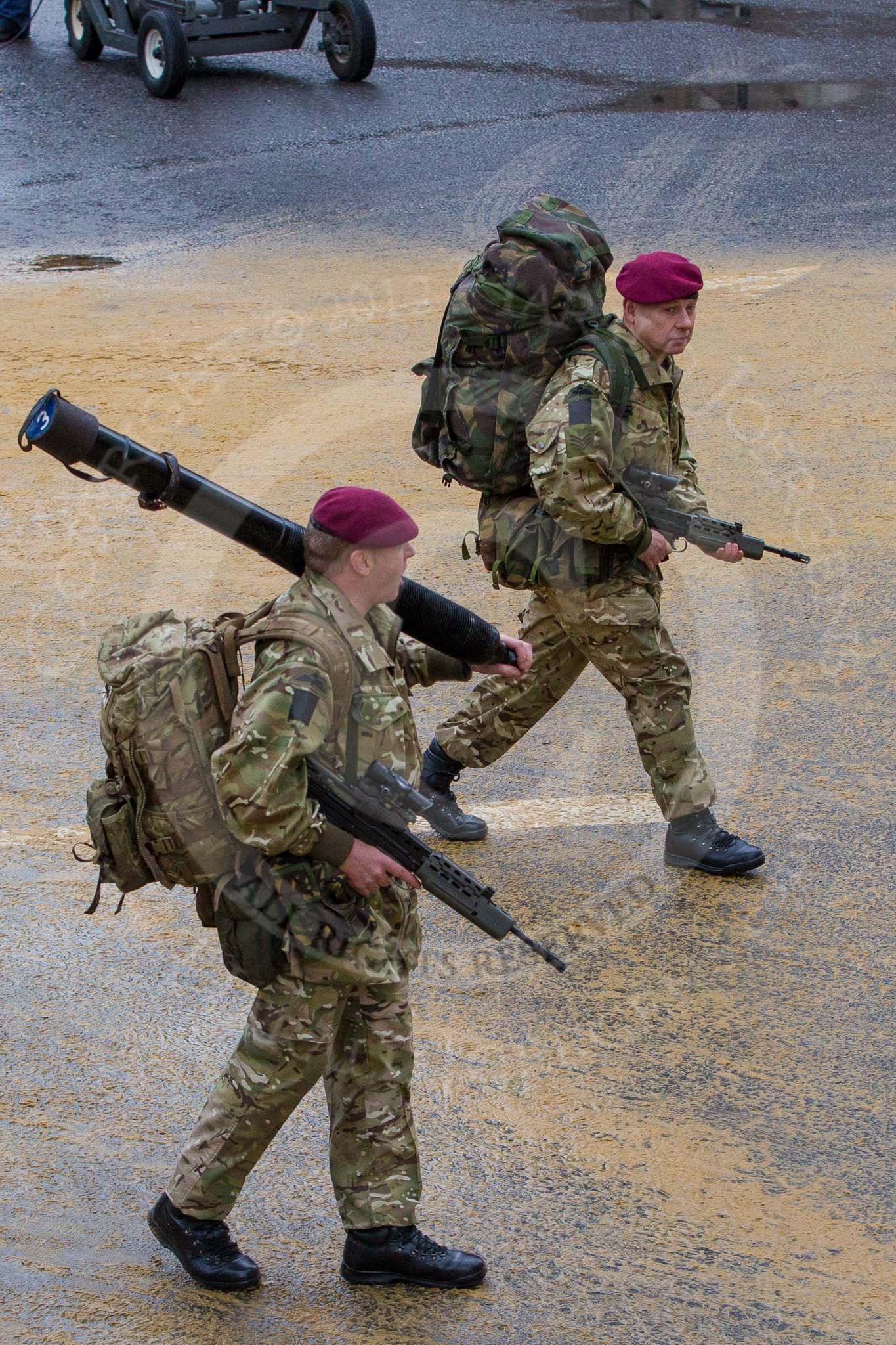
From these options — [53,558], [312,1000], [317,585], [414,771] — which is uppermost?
[317,585]

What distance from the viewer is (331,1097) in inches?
139

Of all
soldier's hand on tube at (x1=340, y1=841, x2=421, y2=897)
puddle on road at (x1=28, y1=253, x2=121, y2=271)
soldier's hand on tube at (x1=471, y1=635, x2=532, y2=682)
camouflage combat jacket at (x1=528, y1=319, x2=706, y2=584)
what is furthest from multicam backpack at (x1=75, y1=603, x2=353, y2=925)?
puddle on road at (x1=28, y1=253, x2=121, y2=271)

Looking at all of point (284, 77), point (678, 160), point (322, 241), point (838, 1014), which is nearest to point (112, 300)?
point (322, 241)

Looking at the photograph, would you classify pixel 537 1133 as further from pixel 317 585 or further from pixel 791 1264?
pixel 317 585

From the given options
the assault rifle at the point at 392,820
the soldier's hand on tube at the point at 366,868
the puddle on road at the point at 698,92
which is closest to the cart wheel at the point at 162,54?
the puddle on road at the point at 698,92

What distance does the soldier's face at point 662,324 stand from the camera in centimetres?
483

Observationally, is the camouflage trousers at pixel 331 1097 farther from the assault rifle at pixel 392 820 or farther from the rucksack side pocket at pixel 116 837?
the rucksack side pocket at pixel 116 837

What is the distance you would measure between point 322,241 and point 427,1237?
9455 mm

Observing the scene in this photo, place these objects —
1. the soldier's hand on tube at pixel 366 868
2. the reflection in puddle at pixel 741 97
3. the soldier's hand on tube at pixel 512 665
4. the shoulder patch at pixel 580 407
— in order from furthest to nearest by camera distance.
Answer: the reflection in puddle at pixel 741 97
the shoulder patch at pixel 580 407
the soldier's hand on tube at pixel 512 665
the soldier's hand on tube at pixel 366 868

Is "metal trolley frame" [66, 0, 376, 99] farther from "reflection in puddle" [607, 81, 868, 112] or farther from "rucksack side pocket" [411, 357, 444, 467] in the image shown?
"rucksack side pocket" [411, 357, 444, 467]

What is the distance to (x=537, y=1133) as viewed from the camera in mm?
3994

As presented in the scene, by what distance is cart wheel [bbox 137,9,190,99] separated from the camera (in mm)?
14758

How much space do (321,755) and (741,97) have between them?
14429 mm

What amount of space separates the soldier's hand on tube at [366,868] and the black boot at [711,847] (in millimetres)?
2011
